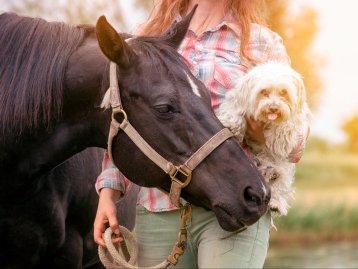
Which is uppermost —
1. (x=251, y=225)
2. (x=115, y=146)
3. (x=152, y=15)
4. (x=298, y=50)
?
(x=298, y=50)

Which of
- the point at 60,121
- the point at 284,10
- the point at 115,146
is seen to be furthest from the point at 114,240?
the point at 284,10

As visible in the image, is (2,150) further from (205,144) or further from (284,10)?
(284,10)

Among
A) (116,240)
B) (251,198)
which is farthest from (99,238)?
(251,198)

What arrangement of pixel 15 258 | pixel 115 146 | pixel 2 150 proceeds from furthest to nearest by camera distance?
pixel 15 258 → pixel 2 150 → pixel 115 146

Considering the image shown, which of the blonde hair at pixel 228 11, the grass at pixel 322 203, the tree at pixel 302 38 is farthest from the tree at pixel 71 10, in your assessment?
the blonde hair at pixel 228 11

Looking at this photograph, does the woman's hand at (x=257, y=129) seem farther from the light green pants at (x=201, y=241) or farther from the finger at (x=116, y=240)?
the finger at (x=116, y=240)

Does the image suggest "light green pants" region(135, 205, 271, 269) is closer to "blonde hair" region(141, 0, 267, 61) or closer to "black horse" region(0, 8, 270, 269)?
"black horse" region(0, 8, 270, 269)

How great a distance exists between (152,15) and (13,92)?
2.67 feet

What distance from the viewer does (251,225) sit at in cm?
198

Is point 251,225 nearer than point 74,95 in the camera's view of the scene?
Yes

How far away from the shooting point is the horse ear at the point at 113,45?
6.39 ft

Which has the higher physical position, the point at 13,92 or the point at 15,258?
the point at 13,92

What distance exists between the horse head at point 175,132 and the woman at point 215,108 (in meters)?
0.17

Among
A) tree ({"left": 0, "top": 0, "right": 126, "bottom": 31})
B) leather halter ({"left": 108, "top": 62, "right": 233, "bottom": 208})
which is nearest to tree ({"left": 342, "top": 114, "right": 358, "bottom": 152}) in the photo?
tree ({"left": 0, "top": 0, "right": 126, "bottom": 31})
